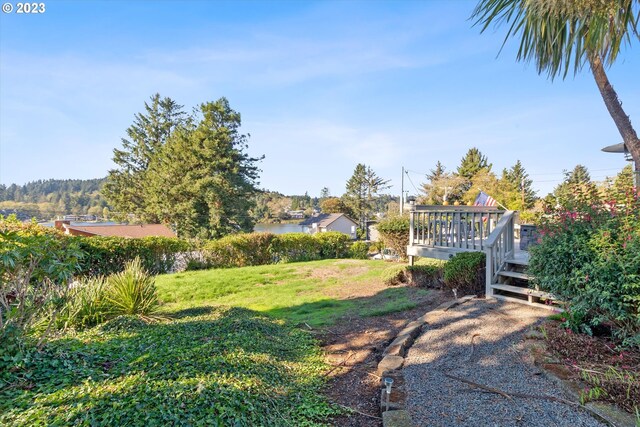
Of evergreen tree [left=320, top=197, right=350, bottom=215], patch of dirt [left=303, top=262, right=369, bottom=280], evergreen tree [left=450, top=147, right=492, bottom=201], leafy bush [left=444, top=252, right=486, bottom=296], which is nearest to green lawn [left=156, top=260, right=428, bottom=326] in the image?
patch of dirt [left=303, top=262, right=369, bottom=280]

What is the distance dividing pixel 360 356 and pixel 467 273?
2972mm

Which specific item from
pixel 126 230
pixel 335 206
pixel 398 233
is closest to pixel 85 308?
pixel 398 233

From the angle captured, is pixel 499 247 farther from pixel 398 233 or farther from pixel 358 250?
pixel 358 250

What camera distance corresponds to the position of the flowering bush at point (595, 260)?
2701mm

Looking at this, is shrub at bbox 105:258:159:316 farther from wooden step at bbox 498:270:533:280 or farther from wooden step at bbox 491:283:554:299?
wooden step at bbox 498:270:533:280

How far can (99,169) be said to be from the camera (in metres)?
26.9

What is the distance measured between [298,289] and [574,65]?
267 inches

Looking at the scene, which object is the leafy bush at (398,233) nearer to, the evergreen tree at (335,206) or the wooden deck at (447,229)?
the wooden deck at (447,229)

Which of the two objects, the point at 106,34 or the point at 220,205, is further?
the point at 220,205

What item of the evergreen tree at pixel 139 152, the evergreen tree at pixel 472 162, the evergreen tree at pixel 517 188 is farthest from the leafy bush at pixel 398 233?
the evergreen tree at pixel 472 162

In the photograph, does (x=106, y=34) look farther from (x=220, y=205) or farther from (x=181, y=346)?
(x=220, y=205)

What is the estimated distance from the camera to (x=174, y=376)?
2258mm

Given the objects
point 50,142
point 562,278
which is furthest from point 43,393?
point 50,142

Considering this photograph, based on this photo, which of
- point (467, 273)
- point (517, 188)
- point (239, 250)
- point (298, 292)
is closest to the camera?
point (467, 273)
